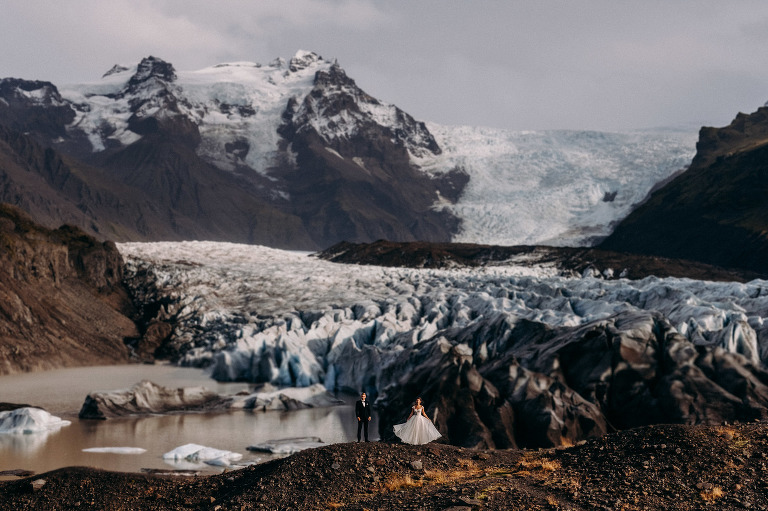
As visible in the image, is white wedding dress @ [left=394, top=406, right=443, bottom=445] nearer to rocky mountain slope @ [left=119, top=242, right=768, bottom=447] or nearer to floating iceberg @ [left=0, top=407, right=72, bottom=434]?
rocky mountain slope @ [left=119, top=242, right=768, bottom=447]

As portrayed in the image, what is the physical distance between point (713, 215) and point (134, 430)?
136m

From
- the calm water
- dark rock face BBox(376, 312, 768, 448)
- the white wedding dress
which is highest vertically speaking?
the white wedding dress

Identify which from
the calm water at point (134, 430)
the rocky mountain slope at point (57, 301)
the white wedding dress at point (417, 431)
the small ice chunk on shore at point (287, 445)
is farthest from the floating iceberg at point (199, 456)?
the rocky mountain slope at point (57, 301)

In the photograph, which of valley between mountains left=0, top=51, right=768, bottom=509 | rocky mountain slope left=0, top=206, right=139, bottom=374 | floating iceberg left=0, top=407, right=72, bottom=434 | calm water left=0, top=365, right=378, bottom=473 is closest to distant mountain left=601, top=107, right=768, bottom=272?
valley between mountains left=0, top=51, right=768, bottom=509

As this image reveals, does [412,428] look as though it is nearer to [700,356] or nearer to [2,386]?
[700,356]

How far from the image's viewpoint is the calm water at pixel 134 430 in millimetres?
34562

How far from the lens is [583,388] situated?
3828cm

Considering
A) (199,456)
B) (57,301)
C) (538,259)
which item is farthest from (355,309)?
(538,259)

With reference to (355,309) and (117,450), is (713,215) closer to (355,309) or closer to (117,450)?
(355,309)

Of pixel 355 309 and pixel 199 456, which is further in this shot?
pixel 355 309

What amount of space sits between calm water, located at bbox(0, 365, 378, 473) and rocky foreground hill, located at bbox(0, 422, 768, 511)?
33.8 ft

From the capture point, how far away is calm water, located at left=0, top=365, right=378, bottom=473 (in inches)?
1361

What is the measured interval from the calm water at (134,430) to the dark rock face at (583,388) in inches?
238

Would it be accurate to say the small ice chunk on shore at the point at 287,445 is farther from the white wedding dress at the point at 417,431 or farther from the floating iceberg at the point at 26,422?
the white wedding dress at the point at 417,431
